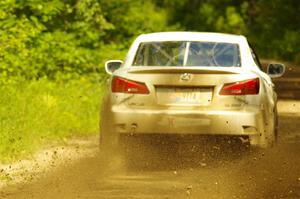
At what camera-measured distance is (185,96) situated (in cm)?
1036

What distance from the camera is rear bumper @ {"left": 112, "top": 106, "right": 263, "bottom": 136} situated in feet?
33.8

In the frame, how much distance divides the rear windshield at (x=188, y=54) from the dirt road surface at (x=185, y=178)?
3.42ft

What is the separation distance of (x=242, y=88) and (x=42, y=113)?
4.34 meters

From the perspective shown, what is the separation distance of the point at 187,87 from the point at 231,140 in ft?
4.93

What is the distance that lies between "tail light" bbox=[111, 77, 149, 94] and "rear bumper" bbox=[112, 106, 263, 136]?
214 millimetres

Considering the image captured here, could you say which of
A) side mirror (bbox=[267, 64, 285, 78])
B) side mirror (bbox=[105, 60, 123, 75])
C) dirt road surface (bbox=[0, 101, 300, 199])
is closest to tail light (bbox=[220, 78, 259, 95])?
dirt road surface (bbox=[0, 101, 300, 199])

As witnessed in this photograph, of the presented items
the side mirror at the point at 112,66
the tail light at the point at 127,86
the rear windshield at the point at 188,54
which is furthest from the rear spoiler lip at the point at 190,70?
the side mirror at the point at 112,66

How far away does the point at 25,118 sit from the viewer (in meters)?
13.0

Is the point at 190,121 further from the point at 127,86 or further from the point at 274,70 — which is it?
the point at 274,70

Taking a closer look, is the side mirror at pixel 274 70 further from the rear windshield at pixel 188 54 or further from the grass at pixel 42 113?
the grass at pixel 42 113

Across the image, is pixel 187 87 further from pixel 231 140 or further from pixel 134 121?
pixel 231 140

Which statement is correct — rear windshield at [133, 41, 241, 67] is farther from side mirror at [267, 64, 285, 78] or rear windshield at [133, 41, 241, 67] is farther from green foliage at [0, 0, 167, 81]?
green foliage at [0, 0, 167, 81]

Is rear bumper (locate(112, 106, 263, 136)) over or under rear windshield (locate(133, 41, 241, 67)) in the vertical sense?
under

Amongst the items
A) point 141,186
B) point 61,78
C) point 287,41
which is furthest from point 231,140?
point 287,41
